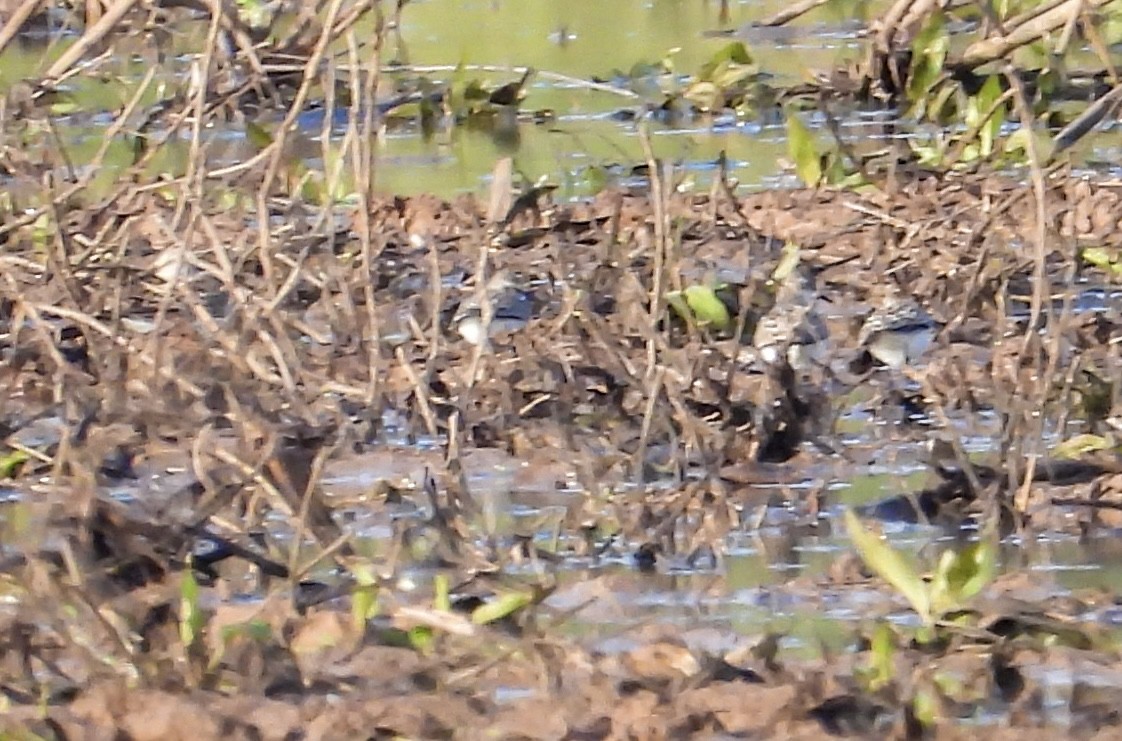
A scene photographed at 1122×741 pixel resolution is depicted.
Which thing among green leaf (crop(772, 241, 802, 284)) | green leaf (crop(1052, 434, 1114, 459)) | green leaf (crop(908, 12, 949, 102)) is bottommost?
green leaf (crop(1052, 434, 1114, 459))

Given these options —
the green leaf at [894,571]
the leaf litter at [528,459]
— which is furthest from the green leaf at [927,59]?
the green leaf at [894,571]

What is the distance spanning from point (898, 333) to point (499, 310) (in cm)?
71

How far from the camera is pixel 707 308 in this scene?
345cm

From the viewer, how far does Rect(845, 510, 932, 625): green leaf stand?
2281 mm

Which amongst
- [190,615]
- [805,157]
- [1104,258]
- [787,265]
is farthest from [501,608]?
[805,157]

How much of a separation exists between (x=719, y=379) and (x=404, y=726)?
4.32 ft

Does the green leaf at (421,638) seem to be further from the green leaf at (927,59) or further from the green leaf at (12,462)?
the green leaf at (927,59)

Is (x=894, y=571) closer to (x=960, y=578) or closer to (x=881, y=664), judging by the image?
(x=960, y=578)

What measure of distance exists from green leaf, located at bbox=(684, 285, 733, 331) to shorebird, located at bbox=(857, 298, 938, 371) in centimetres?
23

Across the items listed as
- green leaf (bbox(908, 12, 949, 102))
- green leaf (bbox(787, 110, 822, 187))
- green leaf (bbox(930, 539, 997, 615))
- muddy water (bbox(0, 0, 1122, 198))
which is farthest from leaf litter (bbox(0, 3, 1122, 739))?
green leaf (bbox(908, 12, 949, 102))

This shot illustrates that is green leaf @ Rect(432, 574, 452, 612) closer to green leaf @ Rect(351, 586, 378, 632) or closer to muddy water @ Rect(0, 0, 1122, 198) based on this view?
green leaf @ Rect(351, 586, 378, 632)

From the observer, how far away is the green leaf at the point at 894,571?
228cm

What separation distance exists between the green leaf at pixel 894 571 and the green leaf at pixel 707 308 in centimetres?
104

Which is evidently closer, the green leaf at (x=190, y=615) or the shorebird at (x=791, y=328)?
the green leaf at (x=190, y=615)
